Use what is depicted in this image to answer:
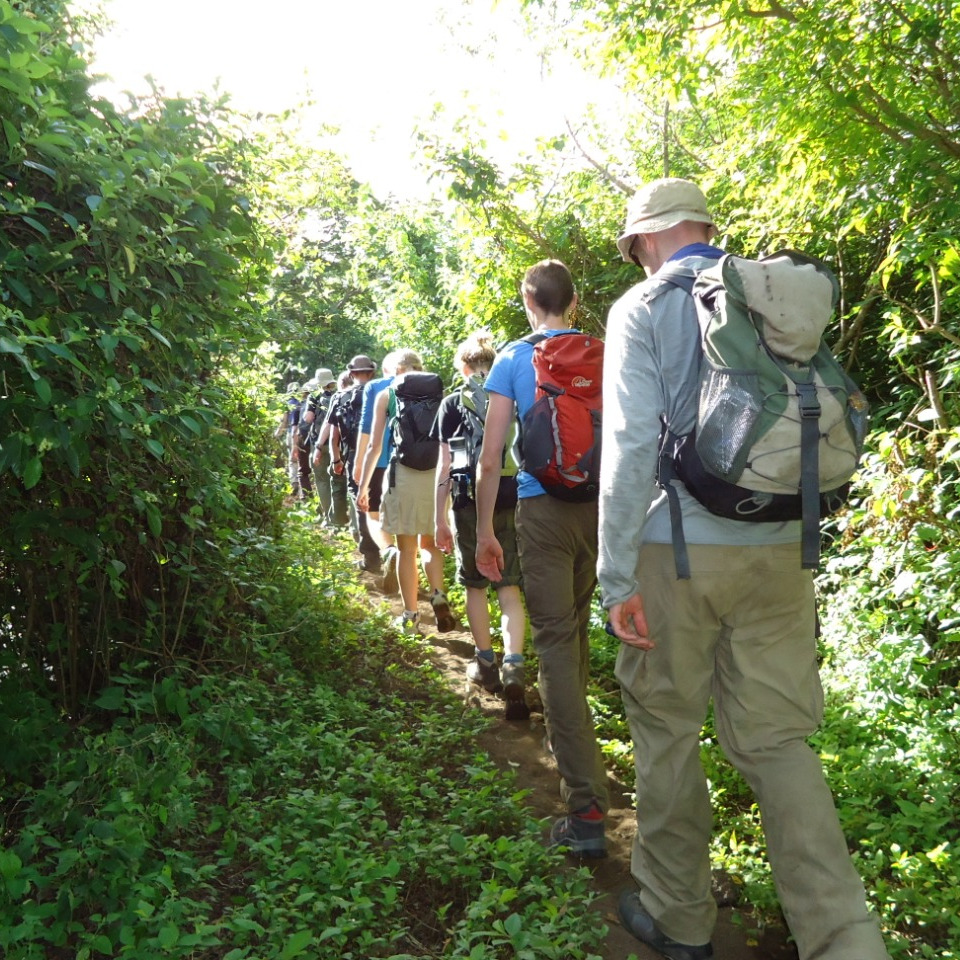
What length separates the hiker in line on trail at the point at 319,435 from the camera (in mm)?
12141

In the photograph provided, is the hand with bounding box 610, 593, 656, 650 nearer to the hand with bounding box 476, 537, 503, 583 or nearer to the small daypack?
the hand with bounding box 476, 537, 503, 583

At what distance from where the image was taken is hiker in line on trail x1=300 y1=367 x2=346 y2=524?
12141mm

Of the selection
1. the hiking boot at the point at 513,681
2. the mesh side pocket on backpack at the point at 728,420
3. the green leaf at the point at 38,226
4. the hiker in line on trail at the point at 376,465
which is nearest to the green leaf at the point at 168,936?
the mesh side pocket on backpack at the point at 728,420

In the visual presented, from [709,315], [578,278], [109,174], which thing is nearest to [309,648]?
[109,174]

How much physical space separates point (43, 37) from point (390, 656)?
395 cm

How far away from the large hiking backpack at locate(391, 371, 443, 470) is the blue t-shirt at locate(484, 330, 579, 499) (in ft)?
10.1

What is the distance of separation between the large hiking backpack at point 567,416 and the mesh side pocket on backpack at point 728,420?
50.9 inches

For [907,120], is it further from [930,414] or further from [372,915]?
[372,915]

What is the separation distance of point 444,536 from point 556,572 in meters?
2.18

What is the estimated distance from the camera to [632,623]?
2820mm

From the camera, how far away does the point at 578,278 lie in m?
8.91

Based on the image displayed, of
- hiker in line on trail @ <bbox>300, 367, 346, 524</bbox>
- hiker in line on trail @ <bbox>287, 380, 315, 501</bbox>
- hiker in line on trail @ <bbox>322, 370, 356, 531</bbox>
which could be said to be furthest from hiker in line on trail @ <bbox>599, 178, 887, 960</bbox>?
hiker in line on trail @ <bbox>287, 380, 315, 501</bbox>

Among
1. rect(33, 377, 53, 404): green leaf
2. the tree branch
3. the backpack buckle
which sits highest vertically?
the tree branch

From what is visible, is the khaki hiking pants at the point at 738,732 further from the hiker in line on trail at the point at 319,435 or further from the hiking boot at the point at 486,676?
the hiker in line on trail at the point at 319,435
